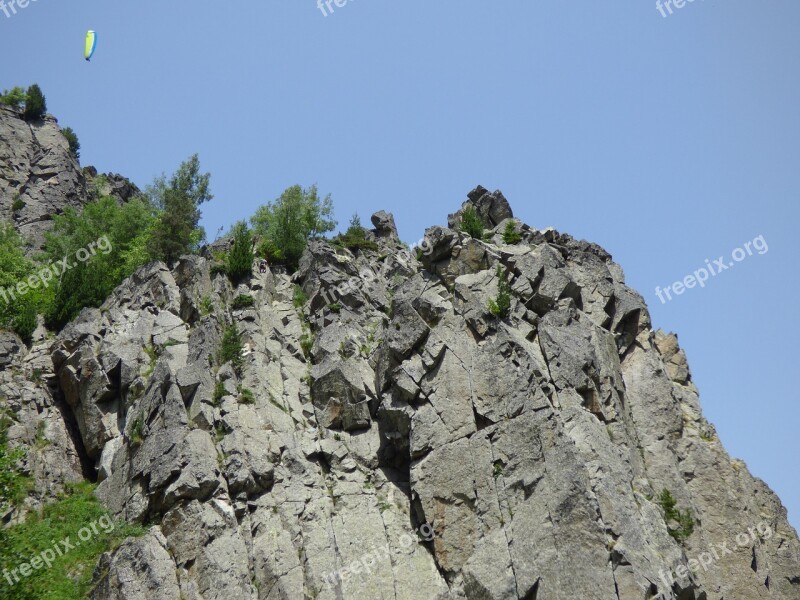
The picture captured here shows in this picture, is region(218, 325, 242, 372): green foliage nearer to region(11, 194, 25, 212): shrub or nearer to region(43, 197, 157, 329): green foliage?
region(43, 197, 157, 329): green foliage

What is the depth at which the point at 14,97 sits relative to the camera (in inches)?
2638

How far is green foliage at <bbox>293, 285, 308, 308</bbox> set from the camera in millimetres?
35325

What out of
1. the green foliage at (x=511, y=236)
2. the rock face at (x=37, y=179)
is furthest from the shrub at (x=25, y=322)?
the green foliage at (x=511, y=236)

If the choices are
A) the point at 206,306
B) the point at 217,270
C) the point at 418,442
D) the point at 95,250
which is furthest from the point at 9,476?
the point at 95,250

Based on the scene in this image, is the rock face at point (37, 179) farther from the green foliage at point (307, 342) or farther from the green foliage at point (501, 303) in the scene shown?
the green foliage at point (501, 303)

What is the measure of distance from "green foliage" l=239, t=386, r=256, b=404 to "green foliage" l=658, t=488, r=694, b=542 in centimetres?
1636

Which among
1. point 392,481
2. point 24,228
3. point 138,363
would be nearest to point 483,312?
point 392,481

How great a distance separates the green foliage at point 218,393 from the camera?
27.4 m

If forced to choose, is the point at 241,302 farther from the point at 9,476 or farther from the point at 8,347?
Answer: the point at 9,476

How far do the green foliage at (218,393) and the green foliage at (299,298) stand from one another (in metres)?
8.16

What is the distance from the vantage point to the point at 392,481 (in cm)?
2672

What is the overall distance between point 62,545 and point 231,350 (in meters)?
9.44

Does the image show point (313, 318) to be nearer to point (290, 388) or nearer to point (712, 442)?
point (290, 388)

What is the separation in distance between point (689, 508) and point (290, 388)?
16.7 meters
